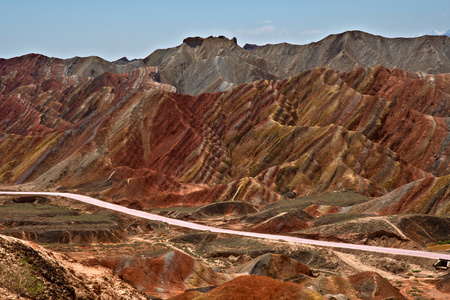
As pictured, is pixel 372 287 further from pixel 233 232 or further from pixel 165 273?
pixel 233 232

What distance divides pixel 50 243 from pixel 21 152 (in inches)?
3013

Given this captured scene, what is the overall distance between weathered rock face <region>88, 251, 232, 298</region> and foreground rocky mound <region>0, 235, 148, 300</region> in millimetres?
11892

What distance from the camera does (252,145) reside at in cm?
11525

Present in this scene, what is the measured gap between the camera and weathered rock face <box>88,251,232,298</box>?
119 feet

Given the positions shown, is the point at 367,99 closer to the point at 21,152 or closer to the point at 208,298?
the point at 21,152

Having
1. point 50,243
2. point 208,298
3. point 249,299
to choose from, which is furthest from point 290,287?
point 50,243

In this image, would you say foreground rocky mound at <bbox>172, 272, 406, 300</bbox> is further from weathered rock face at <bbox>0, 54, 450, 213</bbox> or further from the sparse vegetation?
weathered rock face at <bbox>0, 54, 450, 213</bbox>

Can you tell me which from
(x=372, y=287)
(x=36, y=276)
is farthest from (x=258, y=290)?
(x=372, y=287)

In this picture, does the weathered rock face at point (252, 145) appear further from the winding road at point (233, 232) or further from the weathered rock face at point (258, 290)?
the weathered rock face at point (258, 290)

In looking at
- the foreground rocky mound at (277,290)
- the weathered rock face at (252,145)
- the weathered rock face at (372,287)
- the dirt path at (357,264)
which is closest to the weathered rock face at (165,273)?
the foreground rocky mound at (277,290)

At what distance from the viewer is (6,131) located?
164 meters

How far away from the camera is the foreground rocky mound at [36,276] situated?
20.7 metres

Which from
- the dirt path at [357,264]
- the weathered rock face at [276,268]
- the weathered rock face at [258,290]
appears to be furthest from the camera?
the dirt path at [357,264]

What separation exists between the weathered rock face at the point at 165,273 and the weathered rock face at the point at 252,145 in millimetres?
38939
